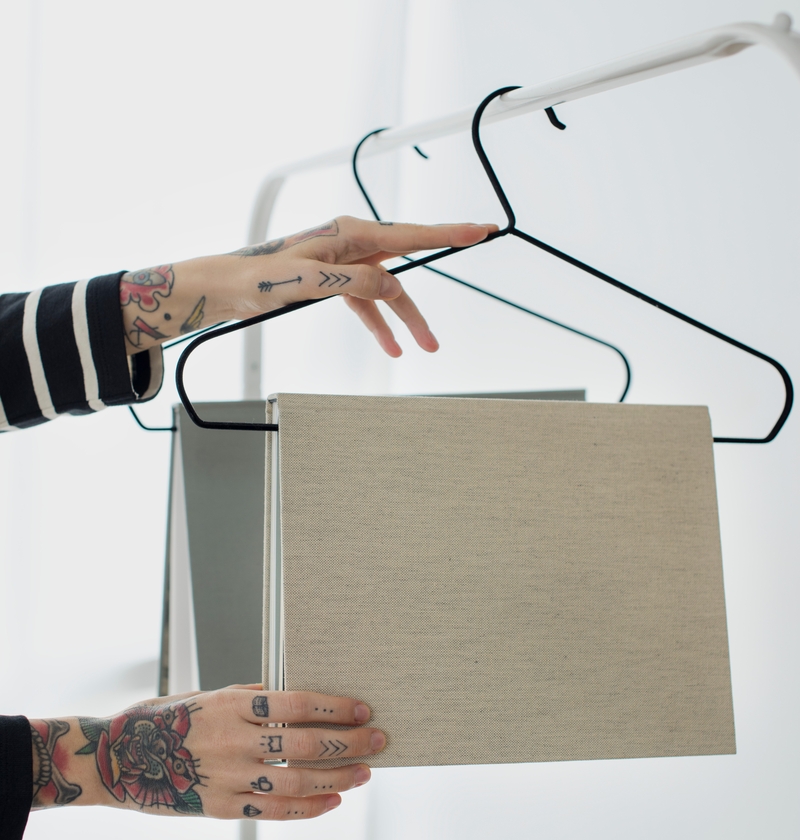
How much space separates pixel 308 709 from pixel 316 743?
0.09 ft

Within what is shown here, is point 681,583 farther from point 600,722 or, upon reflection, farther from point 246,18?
point 246,18

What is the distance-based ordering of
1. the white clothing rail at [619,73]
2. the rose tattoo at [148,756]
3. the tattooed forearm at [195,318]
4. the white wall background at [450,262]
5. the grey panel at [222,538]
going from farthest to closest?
1. the grey panel at [222,538]
2. the white wall background at [450,262]
3. the tattooed forearm at [195,318]
4. the rose tattoo at [148,756]
5. the white clothing rail at [619,73]

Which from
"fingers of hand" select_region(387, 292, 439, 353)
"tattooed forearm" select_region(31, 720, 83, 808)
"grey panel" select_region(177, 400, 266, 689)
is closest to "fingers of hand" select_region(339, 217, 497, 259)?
"fingers of hand" select_region(387, 292, 439, 353)

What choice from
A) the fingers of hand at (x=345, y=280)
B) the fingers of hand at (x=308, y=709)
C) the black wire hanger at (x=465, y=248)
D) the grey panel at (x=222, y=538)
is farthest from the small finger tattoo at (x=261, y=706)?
the grey panel at (x=222, y=538)

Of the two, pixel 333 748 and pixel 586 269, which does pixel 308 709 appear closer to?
pixel 333 748

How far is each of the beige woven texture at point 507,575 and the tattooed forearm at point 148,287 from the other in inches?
11.1

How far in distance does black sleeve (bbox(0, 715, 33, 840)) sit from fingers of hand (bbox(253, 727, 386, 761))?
0.81ft

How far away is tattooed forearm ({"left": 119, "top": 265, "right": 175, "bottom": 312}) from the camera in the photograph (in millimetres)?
763

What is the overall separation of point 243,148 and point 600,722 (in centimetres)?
149

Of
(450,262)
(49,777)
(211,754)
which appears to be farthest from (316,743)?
(450,262)

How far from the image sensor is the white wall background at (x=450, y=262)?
90 cm

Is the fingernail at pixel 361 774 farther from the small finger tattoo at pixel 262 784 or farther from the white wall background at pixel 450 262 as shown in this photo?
the white wall background at pixel 450 262

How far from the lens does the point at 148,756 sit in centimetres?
66

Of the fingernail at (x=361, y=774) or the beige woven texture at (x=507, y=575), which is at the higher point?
the beige woven texture at (x=507, y=575)
